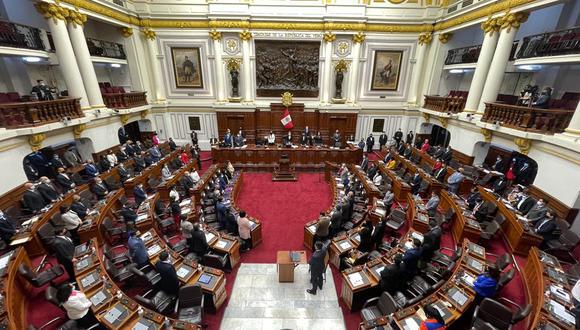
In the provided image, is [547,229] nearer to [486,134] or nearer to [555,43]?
[486,134]

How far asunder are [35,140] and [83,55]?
17.2ft

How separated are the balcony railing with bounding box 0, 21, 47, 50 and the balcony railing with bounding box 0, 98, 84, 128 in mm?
2622

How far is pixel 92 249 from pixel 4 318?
2.11 meters

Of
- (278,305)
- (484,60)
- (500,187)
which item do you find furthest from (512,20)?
(278,305)

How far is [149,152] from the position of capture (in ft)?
47.1

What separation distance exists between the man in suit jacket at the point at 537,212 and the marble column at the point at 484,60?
6.77 m

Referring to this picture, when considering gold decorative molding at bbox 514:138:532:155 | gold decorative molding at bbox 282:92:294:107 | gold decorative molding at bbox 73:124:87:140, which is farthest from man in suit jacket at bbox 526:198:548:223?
gold decorative molding at bbox 73:124:87:140

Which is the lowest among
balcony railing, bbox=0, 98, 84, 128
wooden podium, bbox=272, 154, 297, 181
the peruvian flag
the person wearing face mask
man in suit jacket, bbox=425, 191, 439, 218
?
wooden podium, bbox=272, 154, 297, 181

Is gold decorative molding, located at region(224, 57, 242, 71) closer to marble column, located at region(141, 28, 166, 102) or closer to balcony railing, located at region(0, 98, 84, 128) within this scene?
marble column, located at region(141, 28, 166, 102)

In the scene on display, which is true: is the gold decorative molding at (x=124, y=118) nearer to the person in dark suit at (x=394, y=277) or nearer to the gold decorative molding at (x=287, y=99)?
the gold decorative molding at (x=287, y=99)

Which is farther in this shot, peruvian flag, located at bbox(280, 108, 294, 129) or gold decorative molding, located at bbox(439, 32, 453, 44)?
peruvian flag, located at bbox(280, 108, 294, 129)

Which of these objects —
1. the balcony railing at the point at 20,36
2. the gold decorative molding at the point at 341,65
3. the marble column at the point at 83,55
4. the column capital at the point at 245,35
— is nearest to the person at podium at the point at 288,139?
the gold decorative molding at the point at 341,65

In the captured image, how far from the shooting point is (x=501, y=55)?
11625 mm

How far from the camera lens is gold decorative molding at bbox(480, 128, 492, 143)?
11.9 meters
